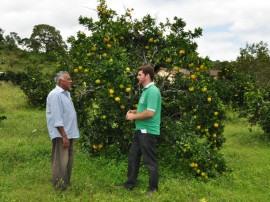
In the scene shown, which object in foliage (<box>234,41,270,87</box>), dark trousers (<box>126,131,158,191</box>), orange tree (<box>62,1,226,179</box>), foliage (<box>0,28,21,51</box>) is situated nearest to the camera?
dark trousers (<box>126,131,158,191</box>)

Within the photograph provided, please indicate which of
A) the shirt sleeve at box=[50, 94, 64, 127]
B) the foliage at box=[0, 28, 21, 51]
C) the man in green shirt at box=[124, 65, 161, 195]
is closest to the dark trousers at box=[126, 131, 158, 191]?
the man in green shirt at box=[124, 65, 161, 195]

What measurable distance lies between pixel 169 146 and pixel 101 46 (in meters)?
2.16

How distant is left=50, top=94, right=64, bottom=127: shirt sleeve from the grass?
98 cm

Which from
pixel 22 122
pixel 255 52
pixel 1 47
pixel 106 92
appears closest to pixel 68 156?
pixel 106 92

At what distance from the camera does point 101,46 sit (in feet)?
21.9

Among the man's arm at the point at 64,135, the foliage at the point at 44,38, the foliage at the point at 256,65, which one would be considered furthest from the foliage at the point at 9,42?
the man's arm at the point at 64,135

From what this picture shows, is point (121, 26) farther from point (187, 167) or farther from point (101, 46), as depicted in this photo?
point (187, 167)

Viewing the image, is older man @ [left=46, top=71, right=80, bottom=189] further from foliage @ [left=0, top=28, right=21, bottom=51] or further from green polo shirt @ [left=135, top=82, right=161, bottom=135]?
foliage @ [left=0, top=28, right=21, bottom=51]

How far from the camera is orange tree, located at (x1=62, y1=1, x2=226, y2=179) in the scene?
6199 millimetres

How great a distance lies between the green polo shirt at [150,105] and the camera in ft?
16.6

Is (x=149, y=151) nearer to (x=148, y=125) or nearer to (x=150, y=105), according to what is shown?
(x=148, y=125)

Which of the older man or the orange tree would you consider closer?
the older man

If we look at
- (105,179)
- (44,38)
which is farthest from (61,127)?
(44,38)

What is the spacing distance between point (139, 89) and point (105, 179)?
1622 millimetres
